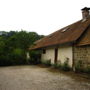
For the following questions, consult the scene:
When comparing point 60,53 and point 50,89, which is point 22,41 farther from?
point 50,89

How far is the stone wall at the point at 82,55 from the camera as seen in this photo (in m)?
11.4

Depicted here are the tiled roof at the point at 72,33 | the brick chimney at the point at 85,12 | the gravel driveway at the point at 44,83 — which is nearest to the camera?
the gravel driveway at the point at 44,83

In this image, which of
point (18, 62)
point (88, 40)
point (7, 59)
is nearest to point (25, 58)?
point (18, 62)

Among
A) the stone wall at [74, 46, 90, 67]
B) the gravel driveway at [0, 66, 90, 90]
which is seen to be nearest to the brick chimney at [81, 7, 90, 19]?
the stone wall at [74, 46, 90, 67]

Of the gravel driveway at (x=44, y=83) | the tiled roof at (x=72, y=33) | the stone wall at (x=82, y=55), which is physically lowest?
the gravel driveway at (x=44, y=83)

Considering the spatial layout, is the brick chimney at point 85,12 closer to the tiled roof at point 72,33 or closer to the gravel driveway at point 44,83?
the tiled roof at point 72,33

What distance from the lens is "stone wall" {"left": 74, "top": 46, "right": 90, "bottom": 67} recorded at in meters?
11.4

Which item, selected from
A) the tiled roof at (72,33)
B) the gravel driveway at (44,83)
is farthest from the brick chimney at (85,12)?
the gravel driveway at (44,83)

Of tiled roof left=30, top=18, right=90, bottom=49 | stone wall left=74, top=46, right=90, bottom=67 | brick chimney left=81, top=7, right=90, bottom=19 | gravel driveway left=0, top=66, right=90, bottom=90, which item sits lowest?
gravel driveway left=0, top=66, right=90, bottom=90

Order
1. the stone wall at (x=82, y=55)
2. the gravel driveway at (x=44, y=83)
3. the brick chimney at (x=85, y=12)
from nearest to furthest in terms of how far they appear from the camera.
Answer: the gravel driveway at (x=44, y=83) → the stone wall at (x=82, y=55) → the brick chimney at (x=85, y=12)

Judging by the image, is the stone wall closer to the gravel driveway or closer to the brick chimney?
the gravel driveway

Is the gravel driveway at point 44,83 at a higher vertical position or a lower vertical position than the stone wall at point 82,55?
lower

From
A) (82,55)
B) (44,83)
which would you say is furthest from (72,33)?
(44,83)

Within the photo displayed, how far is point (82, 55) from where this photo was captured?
39.1 ft
